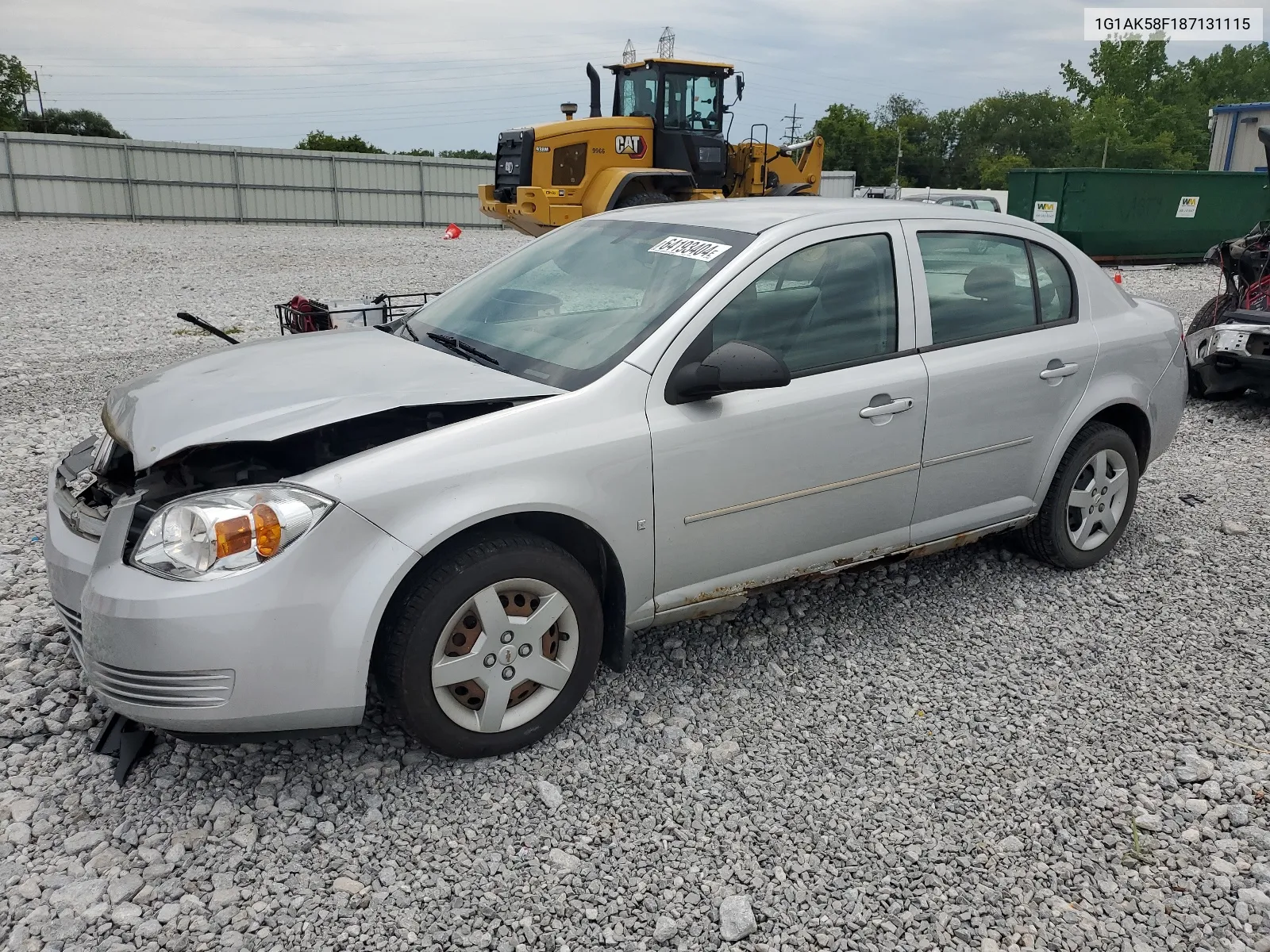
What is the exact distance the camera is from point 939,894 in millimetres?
2627

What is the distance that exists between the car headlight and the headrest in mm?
A: 2809

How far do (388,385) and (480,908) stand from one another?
5.20ft

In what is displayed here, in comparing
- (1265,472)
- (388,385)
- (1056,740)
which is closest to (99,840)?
(388,385)

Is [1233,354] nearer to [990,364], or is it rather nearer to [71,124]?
[990,364]

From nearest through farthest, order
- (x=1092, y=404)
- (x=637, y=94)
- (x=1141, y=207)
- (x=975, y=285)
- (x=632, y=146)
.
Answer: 1. (x=975, y=285)
2. (x=1092, y=404)
3. (x=632, y=146)
4. (x=637, y=94)
5. (x=1141, y=207)

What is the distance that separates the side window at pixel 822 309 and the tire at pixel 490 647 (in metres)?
1.00

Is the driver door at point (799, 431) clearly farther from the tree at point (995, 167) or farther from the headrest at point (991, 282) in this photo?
the tree at point (995, 167)

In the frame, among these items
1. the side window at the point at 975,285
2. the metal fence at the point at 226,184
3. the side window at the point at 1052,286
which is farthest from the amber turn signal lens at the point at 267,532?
the metal fence at the point at 226,184

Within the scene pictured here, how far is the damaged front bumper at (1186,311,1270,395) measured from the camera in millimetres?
7430

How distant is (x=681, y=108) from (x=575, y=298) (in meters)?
12.8

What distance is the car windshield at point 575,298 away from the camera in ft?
11.0

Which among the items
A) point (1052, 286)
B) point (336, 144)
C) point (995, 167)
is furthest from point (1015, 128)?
point (1052, 286)

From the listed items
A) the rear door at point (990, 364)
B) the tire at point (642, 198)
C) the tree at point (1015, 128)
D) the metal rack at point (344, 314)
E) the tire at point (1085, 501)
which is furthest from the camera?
the tree at point (1015, 128)

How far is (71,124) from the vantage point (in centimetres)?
7356
